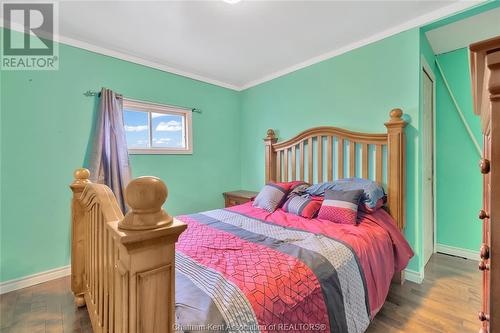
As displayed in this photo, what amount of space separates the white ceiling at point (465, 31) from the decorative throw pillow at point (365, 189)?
162 centimetres

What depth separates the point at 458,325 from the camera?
5.12 ft

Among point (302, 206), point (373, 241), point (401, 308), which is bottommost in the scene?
point (401, 308)

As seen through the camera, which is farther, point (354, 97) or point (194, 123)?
point (194, 123)

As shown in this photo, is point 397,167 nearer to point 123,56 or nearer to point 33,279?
point 123,56

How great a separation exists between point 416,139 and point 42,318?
11.2ft

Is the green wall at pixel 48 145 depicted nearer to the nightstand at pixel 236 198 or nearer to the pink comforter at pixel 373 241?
the nightstand at pixel 236 198

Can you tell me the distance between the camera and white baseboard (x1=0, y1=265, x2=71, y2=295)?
2.05 metres

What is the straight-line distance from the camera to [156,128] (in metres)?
3.08

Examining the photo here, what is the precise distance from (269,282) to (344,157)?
6.27ft

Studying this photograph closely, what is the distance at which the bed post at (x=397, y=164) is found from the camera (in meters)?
2.07

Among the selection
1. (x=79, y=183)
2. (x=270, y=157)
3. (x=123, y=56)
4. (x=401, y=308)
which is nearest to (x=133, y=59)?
(x=123, y=56)

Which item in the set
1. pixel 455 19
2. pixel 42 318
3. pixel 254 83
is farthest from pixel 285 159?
pixel 42 318

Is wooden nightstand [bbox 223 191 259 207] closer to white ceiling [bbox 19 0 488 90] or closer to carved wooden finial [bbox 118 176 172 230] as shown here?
white ceiling [bbox 19 0 488 90]

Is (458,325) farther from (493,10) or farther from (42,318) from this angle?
(42,318)
